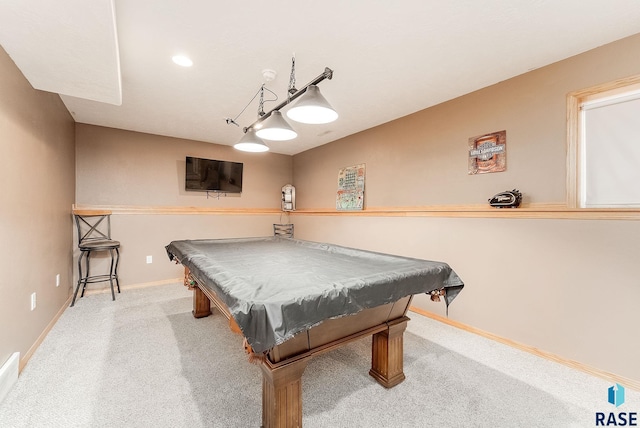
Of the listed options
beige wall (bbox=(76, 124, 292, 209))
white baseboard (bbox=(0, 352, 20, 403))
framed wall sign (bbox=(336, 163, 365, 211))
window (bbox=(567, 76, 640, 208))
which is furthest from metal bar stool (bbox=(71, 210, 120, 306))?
window (bbox=(567, 76, 640, 208))

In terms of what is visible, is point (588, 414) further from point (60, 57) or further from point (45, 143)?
point (45, 143)

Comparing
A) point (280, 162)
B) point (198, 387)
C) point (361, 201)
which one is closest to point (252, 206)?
point (280, 162)

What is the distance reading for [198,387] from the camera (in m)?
1.75

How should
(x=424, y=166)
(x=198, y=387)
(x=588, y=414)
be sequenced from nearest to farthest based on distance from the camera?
1. (x=588, y=414)
2. (x=198, y=387)
3. (x=424, y=166)

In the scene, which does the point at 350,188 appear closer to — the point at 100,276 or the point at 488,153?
the point at 488,153

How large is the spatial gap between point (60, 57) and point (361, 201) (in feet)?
10.9

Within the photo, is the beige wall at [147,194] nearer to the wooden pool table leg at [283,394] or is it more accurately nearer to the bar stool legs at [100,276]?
the bar stool legs at [100,276]

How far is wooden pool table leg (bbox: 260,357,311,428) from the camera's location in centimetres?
124

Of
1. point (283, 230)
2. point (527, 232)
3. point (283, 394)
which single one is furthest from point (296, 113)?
point (283, 230)

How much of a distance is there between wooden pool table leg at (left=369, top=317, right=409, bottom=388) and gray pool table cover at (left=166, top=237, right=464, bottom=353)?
1.08 feet

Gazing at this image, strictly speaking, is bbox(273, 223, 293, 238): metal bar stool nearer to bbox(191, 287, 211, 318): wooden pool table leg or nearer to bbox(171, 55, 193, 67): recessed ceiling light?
bbox(191, 287, 211, 318): wooden pool table leg

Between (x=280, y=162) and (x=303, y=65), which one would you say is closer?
(x=303, y=65)

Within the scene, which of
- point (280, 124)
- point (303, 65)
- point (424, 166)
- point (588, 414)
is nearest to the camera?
point (588, 414)

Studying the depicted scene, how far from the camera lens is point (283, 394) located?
1.27 m
